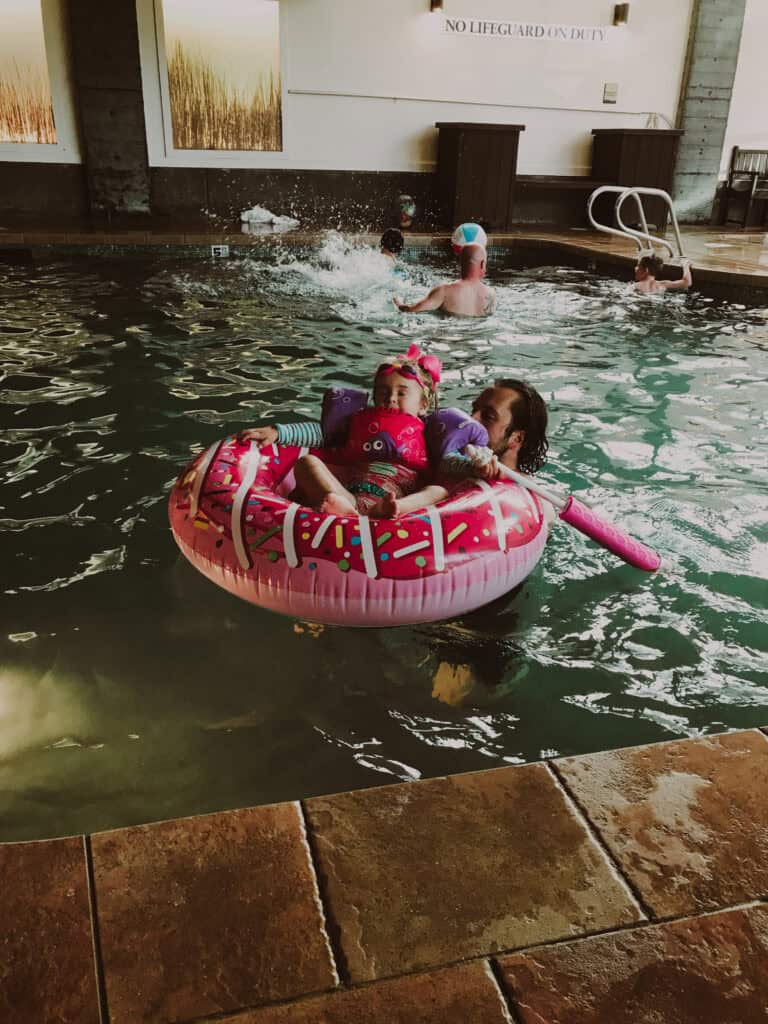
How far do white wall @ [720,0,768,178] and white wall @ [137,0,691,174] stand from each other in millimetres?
1170

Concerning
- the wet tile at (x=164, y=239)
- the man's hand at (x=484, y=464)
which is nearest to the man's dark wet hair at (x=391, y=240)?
the wet tile at (x=164, y=239)

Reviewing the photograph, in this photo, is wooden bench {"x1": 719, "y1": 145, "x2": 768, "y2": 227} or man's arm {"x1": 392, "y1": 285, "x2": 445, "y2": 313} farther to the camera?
wooden bench {"x1": 719, "y1": 145, "x2": 768, "y2": 227}

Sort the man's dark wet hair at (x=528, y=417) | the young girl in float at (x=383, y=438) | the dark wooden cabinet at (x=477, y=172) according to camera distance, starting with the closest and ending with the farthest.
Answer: the young girl in float at (x=383, y=438) → the man's dark wet hair at (x=528, y=417) → the dark wooden cabinet at (x=477, y=172)

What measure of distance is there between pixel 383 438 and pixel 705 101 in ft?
44.8

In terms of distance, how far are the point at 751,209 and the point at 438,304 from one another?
32.0 ft

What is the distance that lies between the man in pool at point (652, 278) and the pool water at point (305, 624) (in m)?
2.37

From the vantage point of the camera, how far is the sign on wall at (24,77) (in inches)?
442

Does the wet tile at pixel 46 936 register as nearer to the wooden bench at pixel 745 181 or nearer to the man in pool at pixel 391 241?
the man in pool at pixel 391 241

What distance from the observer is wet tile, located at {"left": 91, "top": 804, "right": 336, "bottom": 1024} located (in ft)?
5.03

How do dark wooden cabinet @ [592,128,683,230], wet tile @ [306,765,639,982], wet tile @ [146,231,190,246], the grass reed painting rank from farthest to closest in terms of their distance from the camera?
dark wooden cabinet @ [592,128,683,230]
the grass reed painting
wet tile @ [146,231,190,246]
wet tile @ [306,765,639,982]

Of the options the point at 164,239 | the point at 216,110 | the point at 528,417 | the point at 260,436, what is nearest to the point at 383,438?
the point at 260,436

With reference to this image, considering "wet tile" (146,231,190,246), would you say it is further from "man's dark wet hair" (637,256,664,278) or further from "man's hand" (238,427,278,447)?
"man's hand" (238,427,278,447)

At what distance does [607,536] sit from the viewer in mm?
3223

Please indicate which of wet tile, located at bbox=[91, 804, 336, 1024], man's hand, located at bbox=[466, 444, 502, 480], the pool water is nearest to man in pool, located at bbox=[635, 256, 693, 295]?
the pool water
